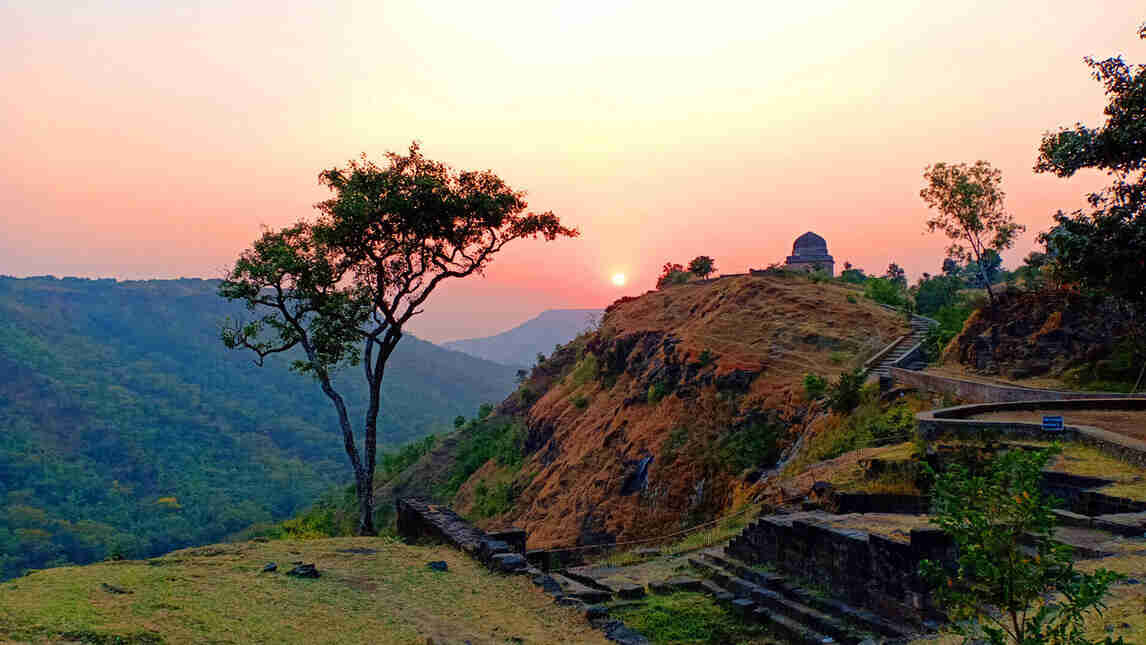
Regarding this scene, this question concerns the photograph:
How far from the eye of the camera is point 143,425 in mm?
114562

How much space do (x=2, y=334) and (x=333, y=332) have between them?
150145 millimetres

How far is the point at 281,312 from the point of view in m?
20.2

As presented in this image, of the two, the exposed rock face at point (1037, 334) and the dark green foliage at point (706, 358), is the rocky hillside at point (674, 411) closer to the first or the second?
the dark green foliage at point (706, 358)

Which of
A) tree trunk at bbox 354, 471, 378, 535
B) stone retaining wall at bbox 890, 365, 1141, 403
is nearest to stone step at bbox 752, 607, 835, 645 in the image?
tree trunk at bbox 354, 471, 378, 535

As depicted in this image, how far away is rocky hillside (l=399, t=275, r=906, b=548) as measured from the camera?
81.6 ft

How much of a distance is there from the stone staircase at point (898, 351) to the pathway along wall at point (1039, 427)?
632 centimetres

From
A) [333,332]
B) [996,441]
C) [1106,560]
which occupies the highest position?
[333,332]

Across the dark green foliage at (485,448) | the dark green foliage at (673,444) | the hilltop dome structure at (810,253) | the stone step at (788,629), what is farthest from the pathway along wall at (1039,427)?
the hilltop dome structure at (810,253)

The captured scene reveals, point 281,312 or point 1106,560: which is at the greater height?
point 281,312

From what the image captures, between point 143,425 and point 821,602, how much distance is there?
12904cm

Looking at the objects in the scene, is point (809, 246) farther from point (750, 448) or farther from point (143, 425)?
point (143, 425)

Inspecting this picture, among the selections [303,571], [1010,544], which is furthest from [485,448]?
[1010,544]

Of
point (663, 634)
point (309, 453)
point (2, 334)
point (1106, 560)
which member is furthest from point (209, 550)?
point (2, 334)

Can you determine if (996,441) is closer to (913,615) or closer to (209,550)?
(913,615)
